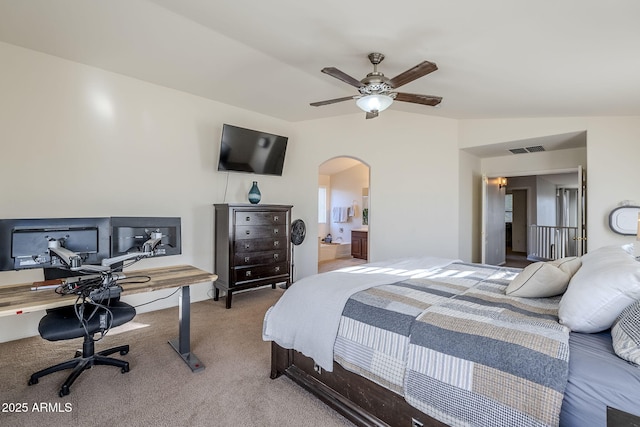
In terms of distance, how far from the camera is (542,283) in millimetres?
1771

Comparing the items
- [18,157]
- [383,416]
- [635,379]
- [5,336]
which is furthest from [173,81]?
[635,379]

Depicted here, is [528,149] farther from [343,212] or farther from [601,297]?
[343,212]

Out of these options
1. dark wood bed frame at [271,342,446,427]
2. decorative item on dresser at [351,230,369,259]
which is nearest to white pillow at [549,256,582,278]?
dark wood bed frame at [271,342,446,427]

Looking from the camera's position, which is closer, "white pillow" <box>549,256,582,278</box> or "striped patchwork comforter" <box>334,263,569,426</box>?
"striped patchwork comforter" <box>334,263,569,426</box>

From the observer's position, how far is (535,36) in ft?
7.19

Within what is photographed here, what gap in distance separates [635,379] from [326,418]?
1.44 metres

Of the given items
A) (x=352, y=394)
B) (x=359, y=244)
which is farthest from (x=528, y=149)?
(x=352, y=394)

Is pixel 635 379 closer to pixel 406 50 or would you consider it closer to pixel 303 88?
pixel 406 50

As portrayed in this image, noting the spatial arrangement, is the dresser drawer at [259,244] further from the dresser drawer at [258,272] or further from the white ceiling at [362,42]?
the white ceiling at [362,42]

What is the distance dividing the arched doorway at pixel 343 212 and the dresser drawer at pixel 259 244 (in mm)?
3254

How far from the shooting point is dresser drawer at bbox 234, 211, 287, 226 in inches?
153

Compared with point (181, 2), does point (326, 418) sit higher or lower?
lower

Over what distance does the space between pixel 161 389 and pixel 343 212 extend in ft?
22.6

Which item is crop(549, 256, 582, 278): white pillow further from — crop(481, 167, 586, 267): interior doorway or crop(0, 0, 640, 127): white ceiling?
crop(481, 167, 586, 267): interior doorway
